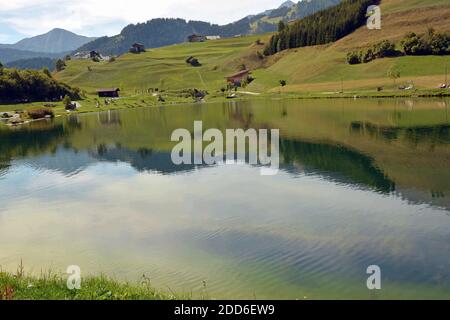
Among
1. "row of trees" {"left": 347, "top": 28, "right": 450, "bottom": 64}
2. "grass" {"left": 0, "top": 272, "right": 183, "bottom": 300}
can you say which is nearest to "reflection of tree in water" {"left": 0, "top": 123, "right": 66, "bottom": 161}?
"grass" {"left": 0, "top": 272, "right": 183, "bottom": 300}

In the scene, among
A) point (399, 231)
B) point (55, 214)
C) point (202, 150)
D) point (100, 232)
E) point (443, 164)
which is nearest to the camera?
point (399, 231)

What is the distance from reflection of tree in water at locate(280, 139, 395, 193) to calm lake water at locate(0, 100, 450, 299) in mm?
197

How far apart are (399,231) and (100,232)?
2131 centimetres

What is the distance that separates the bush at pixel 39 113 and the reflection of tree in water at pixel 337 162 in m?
118

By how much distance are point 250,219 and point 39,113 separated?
5823 inches

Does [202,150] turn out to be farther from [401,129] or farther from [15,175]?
[401,129]

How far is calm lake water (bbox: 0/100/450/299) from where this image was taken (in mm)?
25062

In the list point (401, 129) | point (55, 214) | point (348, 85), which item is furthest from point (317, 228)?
point (348, 85)

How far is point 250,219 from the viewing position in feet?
117

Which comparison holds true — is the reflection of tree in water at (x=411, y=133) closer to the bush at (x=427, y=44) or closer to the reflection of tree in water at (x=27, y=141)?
the reflection of tree in water at (x=27, y=141)

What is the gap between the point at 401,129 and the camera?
81062 mm

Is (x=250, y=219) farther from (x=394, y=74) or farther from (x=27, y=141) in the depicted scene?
(x=394, y=74)

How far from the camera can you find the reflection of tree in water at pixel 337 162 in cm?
4628
